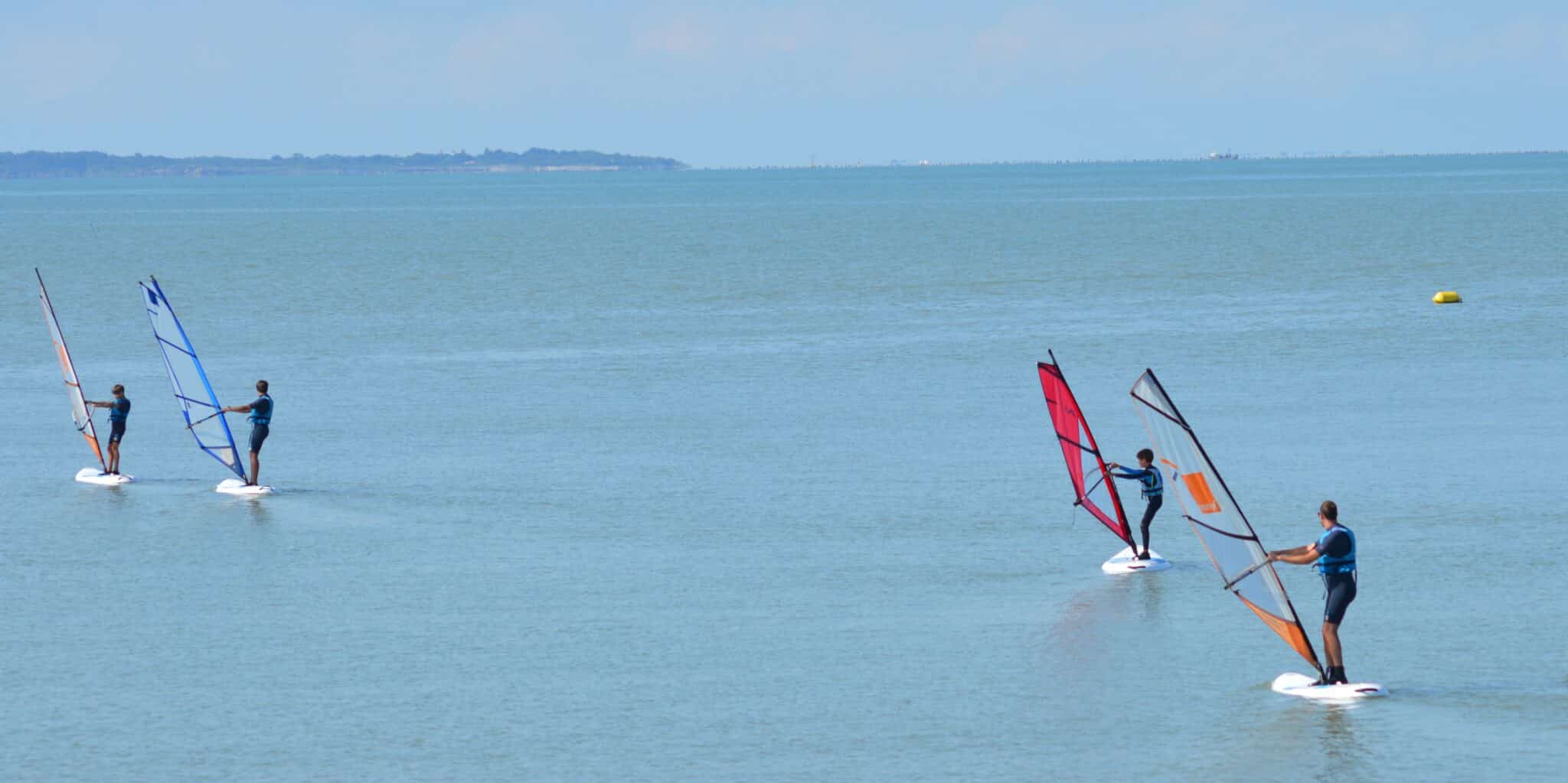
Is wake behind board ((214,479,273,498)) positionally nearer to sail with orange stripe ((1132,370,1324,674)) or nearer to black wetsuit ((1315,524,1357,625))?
sail with orange stripe ((1132,370,1324,674))

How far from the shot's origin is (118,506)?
24.5 metres

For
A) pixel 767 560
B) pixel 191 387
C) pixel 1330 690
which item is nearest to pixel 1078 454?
pixel 767 560

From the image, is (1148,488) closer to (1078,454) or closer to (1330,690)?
(1078,454)

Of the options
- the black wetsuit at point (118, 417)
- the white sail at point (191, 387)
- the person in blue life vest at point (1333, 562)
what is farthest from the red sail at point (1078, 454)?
the black wetsuit at point (118, 417)

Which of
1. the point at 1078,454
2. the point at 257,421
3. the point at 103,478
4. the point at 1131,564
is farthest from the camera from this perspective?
the point at 103,478

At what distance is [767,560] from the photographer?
20.7m

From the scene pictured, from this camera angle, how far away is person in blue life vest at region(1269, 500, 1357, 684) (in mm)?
14930

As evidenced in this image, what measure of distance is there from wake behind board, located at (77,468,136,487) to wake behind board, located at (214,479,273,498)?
1515mm

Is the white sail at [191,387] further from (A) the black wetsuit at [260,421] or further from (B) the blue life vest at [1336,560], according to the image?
(B) the blue life vest at [1336,560]

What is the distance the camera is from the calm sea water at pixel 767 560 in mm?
14664

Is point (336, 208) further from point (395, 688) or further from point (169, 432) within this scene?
point (395, 688)

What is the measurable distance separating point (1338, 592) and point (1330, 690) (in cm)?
83

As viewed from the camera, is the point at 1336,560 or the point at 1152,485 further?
the point at 1152,485

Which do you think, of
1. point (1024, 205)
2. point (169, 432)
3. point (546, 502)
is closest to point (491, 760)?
point (546, 502)
